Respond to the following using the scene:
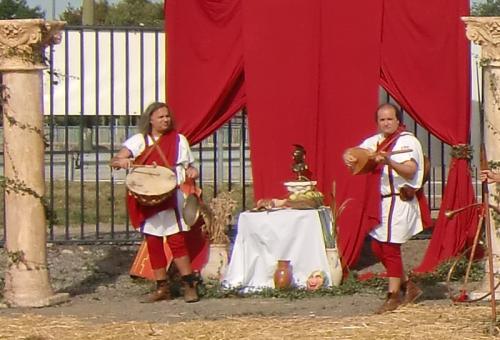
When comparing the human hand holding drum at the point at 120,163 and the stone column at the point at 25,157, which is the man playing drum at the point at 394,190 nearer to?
the human hand holding drum at the point at 120,163

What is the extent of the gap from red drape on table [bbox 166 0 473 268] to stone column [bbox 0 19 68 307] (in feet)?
5.27

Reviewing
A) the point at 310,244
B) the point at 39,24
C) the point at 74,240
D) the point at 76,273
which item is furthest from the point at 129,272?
the point at 39,24

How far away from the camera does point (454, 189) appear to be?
10.3m

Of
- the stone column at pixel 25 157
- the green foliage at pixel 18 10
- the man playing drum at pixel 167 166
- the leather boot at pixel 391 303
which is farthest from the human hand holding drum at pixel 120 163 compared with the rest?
the green foliage at pixel 18 10

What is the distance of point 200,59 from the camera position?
1020cm

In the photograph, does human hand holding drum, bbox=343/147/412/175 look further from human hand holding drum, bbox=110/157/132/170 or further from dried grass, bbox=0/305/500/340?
human hand holding drum, bbox=110/157/132/170

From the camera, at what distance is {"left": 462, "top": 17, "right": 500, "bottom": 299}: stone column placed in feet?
29.0

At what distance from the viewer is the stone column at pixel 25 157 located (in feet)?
28.7

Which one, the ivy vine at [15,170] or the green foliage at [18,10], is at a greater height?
the green foliage at [18,10]

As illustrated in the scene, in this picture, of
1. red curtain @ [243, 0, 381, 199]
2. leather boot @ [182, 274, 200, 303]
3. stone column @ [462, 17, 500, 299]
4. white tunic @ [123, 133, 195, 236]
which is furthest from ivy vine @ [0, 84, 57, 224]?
stone column @ [462, 17, 500, 299]

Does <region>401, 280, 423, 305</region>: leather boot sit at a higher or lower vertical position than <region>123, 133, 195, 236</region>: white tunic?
lower

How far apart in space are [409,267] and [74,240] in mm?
3295

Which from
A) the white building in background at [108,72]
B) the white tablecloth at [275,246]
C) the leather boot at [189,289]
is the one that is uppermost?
the white building in background at [108,72]

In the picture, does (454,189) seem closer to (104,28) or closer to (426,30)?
(426,30)
